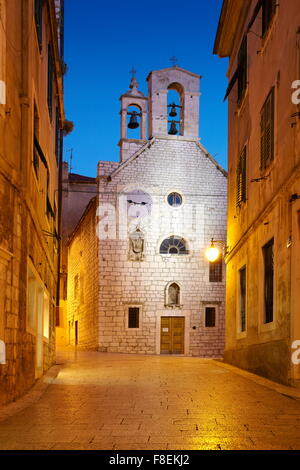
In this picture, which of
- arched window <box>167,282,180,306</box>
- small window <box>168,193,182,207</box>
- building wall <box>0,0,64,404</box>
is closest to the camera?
building wall <box>0,0,64,404</box>

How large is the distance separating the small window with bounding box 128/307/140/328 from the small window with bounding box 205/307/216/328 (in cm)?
362

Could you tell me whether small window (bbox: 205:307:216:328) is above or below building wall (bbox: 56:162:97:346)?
below

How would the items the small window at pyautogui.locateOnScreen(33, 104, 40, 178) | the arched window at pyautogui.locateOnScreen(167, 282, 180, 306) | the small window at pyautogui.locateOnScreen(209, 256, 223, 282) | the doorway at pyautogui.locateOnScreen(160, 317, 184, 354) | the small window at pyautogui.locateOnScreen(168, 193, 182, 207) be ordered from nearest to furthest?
the small window at pyautogui.locateOnScreen(33, 104, 40, 178) < the doorway at pyautogui.locateOnScreen(160, 317, 184, 354) < the arched window at pyautogui.locateOnScreen(167, 282, 180, 306) < the small window at pyautogui.locateOnScreen(209, 256, 223, 282) < the small window at pyautogui.locateOnScreen(168, 193, 182, 207)

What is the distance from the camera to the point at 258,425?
597 cm

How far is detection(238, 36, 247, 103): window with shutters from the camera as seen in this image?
14.1 metres

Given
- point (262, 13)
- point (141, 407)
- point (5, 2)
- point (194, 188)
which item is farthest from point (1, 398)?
point (194, 188)

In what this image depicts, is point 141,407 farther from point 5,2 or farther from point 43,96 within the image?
point 43,96

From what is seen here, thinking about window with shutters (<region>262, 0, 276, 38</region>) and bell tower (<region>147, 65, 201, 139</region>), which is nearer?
window with shutters (<region>262, 0, 276, 38</region>)

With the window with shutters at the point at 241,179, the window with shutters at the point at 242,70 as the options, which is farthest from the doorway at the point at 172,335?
the window with shutters at the point at 242,70

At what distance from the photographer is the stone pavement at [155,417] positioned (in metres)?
5.13

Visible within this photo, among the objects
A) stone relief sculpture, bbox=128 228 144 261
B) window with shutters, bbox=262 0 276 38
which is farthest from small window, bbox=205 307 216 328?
window with shutters, bbox=262 0 276 38

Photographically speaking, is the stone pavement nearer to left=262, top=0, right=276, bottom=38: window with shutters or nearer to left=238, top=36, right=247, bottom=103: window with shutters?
left=262, top=0, right=276, bottom=38: window with shutters

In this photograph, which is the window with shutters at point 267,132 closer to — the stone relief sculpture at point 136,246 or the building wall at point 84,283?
the stone relief sculpture at point 136,246

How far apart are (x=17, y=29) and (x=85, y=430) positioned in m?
6.32
